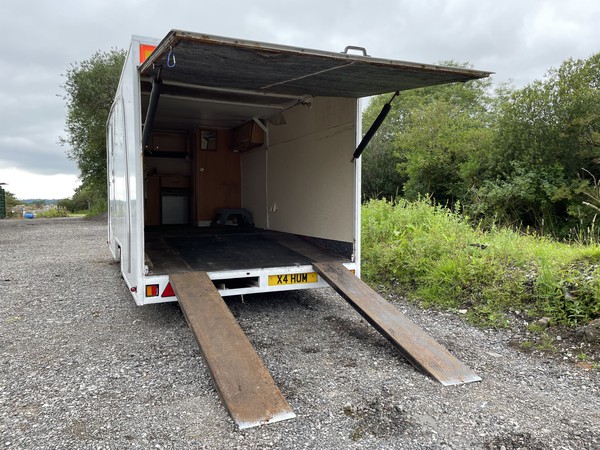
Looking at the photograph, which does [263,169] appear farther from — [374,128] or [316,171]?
[374,128]

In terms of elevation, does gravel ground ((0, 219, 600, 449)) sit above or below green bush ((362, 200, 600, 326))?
below

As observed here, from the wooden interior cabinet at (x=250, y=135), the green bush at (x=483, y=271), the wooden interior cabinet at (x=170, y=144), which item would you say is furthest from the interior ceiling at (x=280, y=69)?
the wooden interior cabinet at (x=170, y=144)

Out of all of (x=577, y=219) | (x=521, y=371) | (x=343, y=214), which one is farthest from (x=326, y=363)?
(x=577, y=219)

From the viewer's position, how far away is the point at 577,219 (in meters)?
15.3

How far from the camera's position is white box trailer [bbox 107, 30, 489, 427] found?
331cm

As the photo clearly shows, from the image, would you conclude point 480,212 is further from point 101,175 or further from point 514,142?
point 101,175

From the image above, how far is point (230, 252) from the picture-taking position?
5.33 metres

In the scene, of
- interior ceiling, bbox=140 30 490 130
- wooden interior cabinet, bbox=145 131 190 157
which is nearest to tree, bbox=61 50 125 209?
wooden interior cabinet, bbox=145 131 190 157

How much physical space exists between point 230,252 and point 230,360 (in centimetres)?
243

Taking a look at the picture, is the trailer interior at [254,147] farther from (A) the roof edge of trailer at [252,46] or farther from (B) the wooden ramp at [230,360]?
(B) the wooden ramp at [230,360]

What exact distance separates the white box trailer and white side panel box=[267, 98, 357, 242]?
0.02m

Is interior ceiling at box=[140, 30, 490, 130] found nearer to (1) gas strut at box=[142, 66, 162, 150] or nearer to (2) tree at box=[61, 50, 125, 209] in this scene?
(1) gas strut at box=[142, 66, 162, 150]

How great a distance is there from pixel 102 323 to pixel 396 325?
299 centimetres

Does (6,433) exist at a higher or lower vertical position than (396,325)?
lower
